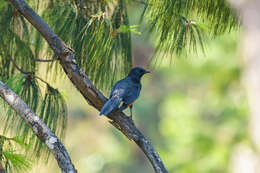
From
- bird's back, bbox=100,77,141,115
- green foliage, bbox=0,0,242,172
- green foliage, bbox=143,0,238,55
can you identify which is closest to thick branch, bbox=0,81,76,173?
green foliage, bbox=0,0,242,172

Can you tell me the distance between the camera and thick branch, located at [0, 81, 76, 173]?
203 cm

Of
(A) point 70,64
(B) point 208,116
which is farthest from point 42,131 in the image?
(B) point 208,116

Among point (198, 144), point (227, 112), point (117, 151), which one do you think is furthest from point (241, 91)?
point (117, 151)

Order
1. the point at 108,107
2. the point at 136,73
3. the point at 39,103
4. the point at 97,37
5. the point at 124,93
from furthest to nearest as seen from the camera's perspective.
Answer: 1. the point at 136,73
2. the point at 124,93
3. the point at 39,103
4. the point at 108,107
5. the point at 97,37

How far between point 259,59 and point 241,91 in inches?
270

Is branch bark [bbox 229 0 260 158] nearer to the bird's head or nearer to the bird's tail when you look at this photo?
the bird's tail

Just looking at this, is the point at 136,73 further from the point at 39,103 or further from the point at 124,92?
the point at 39,103

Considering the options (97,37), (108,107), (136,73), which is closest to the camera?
(97,37)

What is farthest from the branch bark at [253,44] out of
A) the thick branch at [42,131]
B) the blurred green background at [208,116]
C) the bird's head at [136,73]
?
the blurred green background at [208,116]

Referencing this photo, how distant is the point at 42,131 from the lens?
2.12 metres

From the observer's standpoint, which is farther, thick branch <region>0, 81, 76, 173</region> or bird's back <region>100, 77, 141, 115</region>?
bird's back <region>100, 77, 141, 115</region>

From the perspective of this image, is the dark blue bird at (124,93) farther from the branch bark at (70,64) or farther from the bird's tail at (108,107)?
the branch bark at (70,64)

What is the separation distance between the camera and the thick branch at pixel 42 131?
2025 millimetres

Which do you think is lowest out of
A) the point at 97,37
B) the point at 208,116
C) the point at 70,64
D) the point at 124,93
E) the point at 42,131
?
the point at 208,116
